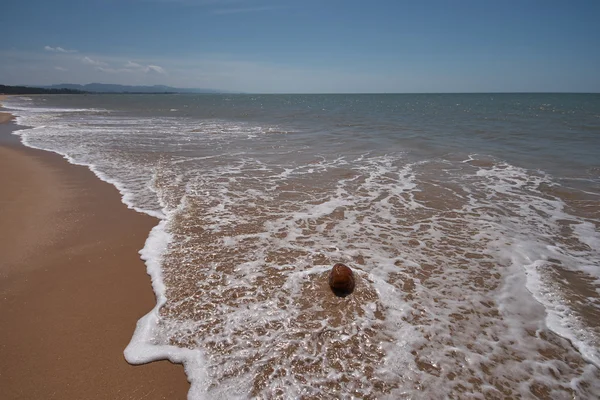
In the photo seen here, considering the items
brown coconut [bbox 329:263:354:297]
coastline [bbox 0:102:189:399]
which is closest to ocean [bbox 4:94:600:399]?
brown coconut [bbox 329:263:354:297]

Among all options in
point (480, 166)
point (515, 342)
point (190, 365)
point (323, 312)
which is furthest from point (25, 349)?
point (480, 166)

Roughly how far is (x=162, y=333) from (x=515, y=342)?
12.3 ft

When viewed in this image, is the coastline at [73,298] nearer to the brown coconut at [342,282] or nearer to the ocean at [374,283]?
the ocean at [374,283]

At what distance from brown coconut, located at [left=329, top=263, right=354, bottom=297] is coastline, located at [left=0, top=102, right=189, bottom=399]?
6.46ft

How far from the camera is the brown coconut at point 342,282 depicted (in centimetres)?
408

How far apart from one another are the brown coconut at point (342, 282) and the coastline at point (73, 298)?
6.46 feet

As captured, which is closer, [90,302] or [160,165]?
[90,302]

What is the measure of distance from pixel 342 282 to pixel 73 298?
3.34 metres

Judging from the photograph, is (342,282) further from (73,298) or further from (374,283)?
(73,298)

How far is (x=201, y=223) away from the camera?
6.13 meters

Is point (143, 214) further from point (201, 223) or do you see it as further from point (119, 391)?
point (119, 391)

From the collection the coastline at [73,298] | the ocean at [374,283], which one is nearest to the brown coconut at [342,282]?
the ocean at [374,283]

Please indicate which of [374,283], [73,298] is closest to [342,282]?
[374,283]

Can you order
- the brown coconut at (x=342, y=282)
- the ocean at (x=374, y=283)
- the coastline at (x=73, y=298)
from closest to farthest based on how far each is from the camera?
1. the coastline at (x=73, y=298)
2. the ocean at (x=374, y=283)
3. the brown coconut at (x=342, y=282)
